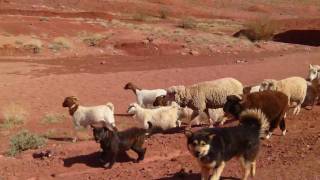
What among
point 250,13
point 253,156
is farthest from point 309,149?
point 250,13

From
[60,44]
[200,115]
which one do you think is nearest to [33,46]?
[60,44]

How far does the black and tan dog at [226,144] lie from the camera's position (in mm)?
8117

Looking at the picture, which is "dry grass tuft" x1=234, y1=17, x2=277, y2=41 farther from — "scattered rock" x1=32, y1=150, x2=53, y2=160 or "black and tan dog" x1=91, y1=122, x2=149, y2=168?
"scattered rock" x1=32, y1=150, x2=53, y2=160

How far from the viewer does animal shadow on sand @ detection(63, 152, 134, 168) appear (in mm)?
11809

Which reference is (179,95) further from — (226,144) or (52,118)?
(226,144)

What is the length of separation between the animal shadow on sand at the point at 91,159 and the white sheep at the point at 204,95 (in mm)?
2987

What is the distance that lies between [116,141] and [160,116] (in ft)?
10.7

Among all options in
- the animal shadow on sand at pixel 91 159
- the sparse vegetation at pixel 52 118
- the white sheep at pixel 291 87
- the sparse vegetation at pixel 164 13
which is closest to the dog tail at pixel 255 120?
the animal shadow on sand at pixel 91 159

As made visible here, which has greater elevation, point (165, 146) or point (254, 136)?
point (254, 136)

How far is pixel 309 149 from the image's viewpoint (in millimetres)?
11117

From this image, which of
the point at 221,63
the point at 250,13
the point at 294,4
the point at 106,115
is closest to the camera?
the point at 106,115

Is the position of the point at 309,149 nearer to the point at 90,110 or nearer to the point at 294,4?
the point at 90,110

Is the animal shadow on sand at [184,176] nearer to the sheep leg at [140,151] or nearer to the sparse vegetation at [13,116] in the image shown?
the sheep leg at [140,151]

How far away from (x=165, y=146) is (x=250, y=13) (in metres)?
55.7
